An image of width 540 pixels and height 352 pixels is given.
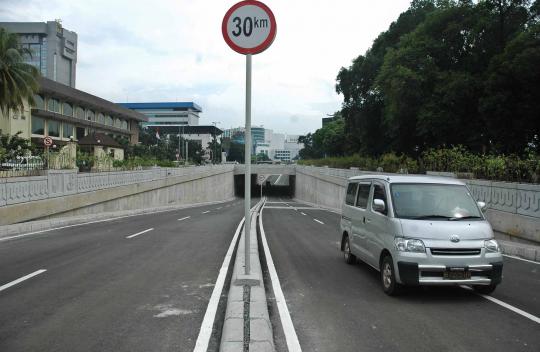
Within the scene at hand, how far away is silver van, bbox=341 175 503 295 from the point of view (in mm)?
6699

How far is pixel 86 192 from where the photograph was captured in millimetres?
22234

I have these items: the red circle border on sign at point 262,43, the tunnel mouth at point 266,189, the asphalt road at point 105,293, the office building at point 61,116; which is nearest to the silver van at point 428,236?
the asphalt road at point 105,293

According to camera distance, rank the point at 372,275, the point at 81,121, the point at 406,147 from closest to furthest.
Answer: the point at 372,275 < the point at 406,147 < the point at 81,121

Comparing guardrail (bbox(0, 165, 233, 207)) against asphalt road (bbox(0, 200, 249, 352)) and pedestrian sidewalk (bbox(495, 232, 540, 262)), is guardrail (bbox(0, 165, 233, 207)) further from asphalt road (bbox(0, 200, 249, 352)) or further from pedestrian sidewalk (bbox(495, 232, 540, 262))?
pedestrian sidewalk (bbox(495, 232, 540, 262))

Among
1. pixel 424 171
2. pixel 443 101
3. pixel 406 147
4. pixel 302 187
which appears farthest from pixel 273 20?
pixel 302 187

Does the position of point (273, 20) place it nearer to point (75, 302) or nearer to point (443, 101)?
point (75, 302)

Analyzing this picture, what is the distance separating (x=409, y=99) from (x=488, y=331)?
33674 mm

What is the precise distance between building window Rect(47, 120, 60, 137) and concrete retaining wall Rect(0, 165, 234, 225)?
87.9 ft

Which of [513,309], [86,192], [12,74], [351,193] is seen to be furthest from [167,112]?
[513,309]

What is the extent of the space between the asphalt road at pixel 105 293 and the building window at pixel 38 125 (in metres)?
→ 50.1

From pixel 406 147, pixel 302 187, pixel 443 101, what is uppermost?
pixel 443 101

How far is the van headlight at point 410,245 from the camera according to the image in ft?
22.2

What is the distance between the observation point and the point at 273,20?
7.09m

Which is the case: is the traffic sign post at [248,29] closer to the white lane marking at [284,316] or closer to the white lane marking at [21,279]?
the white lane marking at [284,316]
